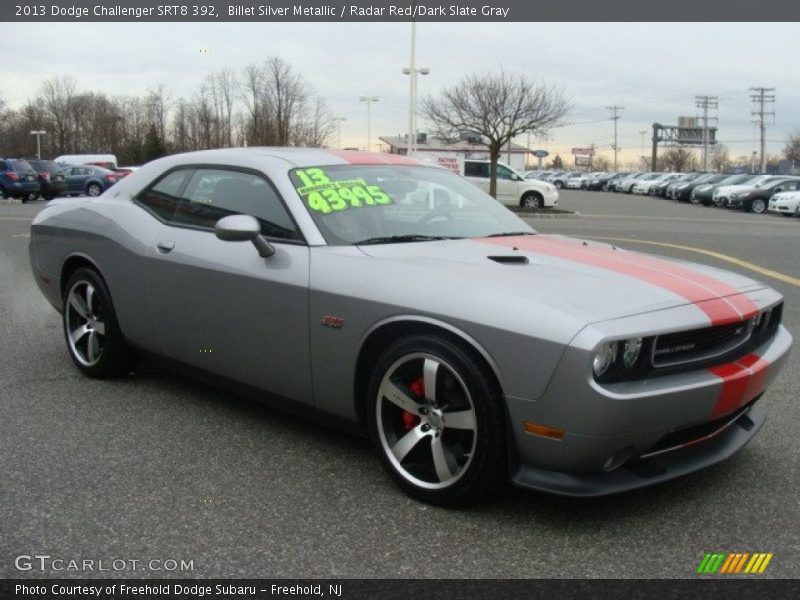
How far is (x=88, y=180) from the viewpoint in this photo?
3356 centimetres

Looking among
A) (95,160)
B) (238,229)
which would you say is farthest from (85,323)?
(95,160)

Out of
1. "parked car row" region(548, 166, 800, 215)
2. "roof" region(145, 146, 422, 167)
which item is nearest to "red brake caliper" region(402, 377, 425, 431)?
"roof" region(145, 146, 422, 167)

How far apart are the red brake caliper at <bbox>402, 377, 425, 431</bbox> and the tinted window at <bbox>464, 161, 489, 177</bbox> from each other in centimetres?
2772

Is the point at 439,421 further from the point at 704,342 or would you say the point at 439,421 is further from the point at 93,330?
the point at 93,330

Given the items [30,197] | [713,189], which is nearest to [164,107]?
[30,197]

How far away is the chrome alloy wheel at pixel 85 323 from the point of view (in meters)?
4.93

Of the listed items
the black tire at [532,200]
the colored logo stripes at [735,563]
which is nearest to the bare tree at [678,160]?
the black tire at [532,200]

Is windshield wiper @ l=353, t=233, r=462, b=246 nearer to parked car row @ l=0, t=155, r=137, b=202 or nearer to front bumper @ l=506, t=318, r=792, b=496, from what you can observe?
front bumper @ l=506, t=318, r=792, b=496

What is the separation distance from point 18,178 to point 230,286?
29.2m

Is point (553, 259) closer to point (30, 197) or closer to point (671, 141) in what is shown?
point (30, 197)

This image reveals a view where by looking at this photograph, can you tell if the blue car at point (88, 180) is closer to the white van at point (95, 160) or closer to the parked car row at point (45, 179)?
the parked car row at point (45, 179)
